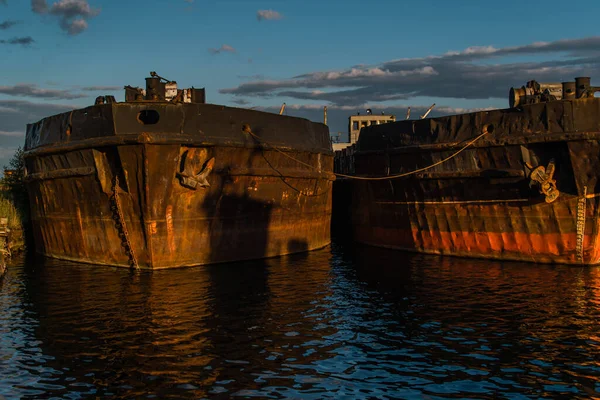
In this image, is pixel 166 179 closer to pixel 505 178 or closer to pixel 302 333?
pixel 302 333

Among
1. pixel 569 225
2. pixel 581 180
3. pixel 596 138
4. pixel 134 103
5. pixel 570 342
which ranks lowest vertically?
pixel 570 342

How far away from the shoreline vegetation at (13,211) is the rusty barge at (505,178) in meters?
9.69

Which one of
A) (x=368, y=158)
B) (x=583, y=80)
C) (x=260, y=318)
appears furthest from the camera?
(x=368, y=158)

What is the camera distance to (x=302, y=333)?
8.74 metres

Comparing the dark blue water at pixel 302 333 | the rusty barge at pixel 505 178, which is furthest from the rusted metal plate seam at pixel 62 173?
the rusty barge at pixel 505 178

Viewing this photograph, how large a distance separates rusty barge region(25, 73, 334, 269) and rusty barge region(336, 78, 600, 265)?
2.85 meters

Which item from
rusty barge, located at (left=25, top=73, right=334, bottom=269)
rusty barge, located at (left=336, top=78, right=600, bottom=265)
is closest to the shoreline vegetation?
rusty barge, located at (left=25, top=73, right=334, bottom=269)

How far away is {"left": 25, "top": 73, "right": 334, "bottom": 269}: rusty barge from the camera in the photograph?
520 inches

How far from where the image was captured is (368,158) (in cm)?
1803

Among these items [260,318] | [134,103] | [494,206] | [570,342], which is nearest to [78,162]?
[134,103]

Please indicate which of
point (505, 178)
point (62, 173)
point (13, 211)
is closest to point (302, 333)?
point (505, 178)

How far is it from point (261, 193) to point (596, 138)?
→ 7423 mm

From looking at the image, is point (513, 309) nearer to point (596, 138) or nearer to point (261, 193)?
point (596, 138)

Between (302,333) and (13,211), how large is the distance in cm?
1294
